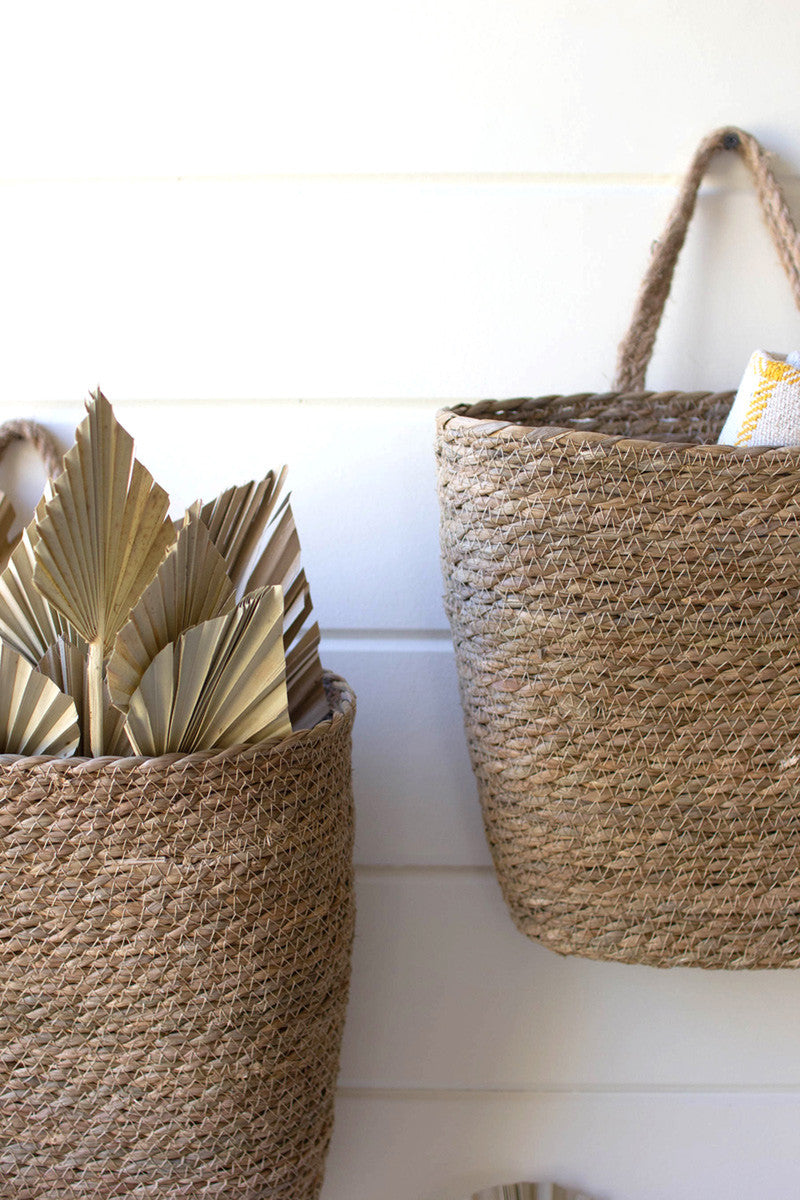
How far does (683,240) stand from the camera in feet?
2.55

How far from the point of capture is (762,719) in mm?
630

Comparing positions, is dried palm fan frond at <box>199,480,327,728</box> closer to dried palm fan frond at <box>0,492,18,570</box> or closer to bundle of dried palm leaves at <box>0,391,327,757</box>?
bundle of dried palm leaves at <box>0,391,327,757</box>

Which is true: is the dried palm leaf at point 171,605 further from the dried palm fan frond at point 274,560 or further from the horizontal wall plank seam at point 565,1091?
the horizontal wall plank seam at point 565,1091

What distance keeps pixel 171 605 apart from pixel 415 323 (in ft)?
1.16

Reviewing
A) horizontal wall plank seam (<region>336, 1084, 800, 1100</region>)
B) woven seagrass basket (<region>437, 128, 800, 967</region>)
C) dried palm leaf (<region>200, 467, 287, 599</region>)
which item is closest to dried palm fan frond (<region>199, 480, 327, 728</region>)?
dried palm leaf (<region>200, 467, 287, 599</region>)

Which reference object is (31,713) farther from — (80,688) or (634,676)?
(634,676)

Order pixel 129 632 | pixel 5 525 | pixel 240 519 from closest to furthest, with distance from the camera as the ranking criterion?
pixel 129 632
pixel 240 519
pixel 5 525

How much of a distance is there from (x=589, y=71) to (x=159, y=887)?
26.1 inches

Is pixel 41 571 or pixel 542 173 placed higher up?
pixel 542 173

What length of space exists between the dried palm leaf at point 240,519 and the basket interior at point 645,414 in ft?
0.71

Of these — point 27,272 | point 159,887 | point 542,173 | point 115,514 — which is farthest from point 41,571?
point 542,173

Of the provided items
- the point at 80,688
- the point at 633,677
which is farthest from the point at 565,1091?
the point at 80,688

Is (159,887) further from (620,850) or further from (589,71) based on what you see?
(589,71)

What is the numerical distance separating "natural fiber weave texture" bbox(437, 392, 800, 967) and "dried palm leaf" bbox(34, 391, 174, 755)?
7.9 inches
